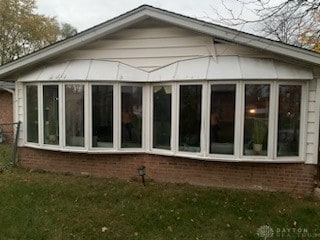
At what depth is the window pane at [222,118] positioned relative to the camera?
620 cm

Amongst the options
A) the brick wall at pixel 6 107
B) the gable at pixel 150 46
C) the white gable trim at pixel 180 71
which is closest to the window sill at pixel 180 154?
the white gable trim at pixel 180 71

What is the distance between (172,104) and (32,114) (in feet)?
12.2

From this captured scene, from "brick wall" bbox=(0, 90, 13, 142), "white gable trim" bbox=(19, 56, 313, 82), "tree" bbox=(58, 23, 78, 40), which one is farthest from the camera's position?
"tree" bbox=(58, 23, 78, 40)

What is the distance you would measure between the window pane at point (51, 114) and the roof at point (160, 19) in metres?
0.84

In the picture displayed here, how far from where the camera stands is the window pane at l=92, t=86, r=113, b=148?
697 centimetres

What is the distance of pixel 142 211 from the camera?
17.2 feet

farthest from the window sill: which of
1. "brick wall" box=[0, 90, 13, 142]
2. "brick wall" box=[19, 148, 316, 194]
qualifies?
"brick wall" box=[0, 90, 13, 142]

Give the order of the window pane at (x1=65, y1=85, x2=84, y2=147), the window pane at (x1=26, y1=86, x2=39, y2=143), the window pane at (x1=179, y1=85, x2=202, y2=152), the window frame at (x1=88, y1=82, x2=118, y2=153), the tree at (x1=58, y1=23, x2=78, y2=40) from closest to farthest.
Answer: the window pane at (x1=179, y1=85, x2=202, y2=152) < the window frame at (x1=88, y1=82, x2=118, y2=153) < the window pane at (x1=65, y1=85, x2=84, y2=147) < the window pane at (x1=26, y1=86, x2=39, y2=143) < the tree at (x1=58, y1=23, x2=78, y2=40)

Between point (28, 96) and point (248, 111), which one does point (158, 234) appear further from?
point (28, 96)

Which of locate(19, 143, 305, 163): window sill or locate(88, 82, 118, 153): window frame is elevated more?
locate(88, 82, 118, 153): window frame

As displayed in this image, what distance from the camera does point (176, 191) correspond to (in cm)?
625

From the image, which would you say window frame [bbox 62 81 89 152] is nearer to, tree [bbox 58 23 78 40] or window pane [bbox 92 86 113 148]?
window pane [bbox 92 86 113 148]

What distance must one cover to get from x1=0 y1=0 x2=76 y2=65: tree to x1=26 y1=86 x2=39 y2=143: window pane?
19961 millimetres

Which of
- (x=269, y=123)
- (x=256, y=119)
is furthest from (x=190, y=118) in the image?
(x=269, y=123)
